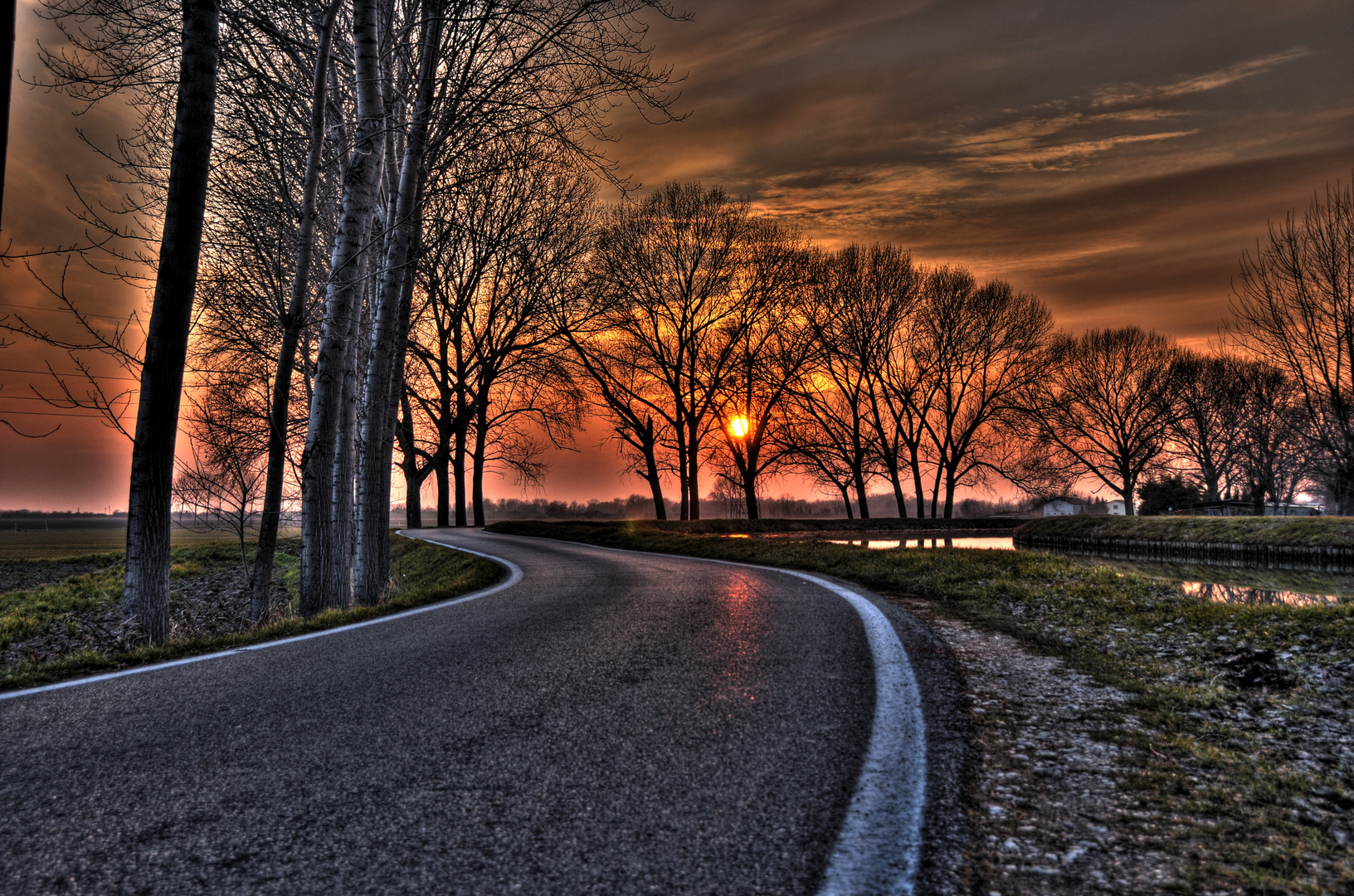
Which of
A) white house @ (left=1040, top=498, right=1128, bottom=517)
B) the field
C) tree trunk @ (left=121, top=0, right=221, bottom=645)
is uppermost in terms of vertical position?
tree trunk @ (left=121, top=0, right=221, bottom=645)

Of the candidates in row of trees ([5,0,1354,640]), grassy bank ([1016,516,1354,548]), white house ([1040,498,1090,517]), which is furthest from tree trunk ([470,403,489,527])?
white house ([1040,498,1090,517])

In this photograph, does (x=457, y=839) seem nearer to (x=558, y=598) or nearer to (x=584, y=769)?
(x=584, y=769)

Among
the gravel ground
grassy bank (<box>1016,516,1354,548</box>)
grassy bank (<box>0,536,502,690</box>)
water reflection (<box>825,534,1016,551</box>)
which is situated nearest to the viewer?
grassy bank (<box>0,536,502,690</box>)

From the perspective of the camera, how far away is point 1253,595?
1108cm

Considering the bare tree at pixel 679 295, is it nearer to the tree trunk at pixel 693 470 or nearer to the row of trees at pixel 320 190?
the tree trunk at pixel 693 470

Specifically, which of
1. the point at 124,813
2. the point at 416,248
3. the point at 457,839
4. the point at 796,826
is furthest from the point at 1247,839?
the point at 416,248

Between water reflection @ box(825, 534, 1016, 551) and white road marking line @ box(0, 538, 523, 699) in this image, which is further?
water reflection @ box(825, 534, 1016, 551)

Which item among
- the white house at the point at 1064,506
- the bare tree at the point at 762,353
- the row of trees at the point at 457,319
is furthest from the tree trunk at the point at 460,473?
the white house at the point at 1064,506

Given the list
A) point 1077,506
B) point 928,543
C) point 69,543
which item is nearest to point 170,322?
point 928,543

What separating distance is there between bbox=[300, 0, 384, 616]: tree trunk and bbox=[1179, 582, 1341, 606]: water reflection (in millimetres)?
11737

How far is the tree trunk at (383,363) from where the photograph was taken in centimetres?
1055

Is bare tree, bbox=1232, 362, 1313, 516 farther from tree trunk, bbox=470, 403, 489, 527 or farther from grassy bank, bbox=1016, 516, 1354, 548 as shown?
tree trunk, bbox=470, 403, 489, 527

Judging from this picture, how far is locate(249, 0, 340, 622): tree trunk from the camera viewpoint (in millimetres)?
9641

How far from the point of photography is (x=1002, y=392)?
3562cm
